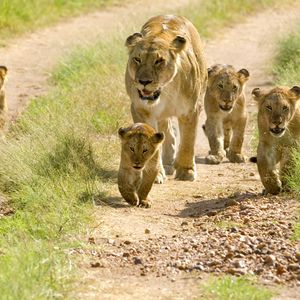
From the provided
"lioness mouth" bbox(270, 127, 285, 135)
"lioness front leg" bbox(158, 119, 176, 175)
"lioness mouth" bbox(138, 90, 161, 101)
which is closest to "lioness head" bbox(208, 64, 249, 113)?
"lioness front leg" bbox(158, 119, 176, 175)

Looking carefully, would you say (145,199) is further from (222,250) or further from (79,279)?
(79,279)

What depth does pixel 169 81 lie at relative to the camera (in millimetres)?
10039

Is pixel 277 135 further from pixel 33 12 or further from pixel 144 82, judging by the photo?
pixel 33 12

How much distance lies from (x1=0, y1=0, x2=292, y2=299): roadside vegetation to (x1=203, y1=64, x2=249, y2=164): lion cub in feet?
3.43

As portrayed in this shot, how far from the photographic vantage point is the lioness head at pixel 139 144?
9.05m

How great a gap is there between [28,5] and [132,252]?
13041 millimetres

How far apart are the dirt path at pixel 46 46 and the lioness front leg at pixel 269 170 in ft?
15.0

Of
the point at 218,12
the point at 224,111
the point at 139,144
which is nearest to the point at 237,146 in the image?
the point at 224,111

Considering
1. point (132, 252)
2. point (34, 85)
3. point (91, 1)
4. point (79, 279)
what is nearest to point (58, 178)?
point (132, 252)

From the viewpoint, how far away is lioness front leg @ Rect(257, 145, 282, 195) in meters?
9.32

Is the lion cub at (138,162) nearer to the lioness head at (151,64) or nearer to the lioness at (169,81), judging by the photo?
the lioness head at (151,64)

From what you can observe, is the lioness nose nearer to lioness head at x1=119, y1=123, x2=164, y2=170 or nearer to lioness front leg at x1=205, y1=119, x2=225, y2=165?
lioness head at x1=119, y1=123, x2=164, y2=170

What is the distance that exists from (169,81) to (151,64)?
263 mm

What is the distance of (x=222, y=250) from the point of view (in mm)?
7566
